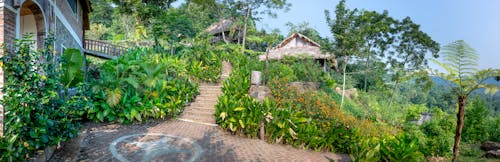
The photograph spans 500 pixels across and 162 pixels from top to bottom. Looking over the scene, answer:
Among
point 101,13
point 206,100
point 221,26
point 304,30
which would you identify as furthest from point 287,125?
point 101,13

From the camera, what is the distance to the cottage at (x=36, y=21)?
4363 millimetres

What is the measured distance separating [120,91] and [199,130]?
2.57 metres

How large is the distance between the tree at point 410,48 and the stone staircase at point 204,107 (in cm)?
1413

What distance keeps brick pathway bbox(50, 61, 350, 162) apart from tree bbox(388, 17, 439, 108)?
15833mm

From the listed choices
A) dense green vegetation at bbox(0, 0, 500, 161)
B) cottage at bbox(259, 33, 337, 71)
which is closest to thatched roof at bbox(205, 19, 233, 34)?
dense green vegetation at bbox(0, 0, 500, 161)

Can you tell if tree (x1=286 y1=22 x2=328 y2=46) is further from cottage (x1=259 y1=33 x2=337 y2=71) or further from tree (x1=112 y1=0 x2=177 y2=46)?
Answer: tree (x1=112 y1=0 x2=177 y2=46)

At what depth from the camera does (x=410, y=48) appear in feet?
63.7

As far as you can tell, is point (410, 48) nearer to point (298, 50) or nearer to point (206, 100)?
point (298, 50)

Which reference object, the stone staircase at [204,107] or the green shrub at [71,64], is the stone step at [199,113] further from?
the green shrub at [71,64]

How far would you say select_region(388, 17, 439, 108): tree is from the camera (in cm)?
1877

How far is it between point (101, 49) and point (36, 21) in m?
10.6

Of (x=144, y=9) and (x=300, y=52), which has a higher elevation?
(x=144, y=9)

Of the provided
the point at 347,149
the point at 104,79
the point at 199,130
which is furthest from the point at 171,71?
the point at 347,149

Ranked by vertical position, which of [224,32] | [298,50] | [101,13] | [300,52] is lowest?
[300,52]
